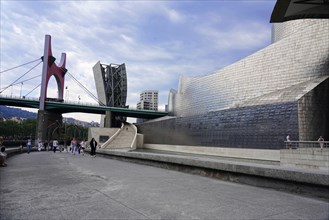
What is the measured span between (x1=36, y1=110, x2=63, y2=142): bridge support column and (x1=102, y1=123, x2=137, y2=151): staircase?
1740 centimetres

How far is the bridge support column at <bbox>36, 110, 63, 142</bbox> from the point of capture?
208 feet

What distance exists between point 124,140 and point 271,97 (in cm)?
3325

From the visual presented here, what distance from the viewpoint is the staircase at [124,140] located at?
47.1 metres

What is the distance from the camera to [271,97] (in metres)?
23.8

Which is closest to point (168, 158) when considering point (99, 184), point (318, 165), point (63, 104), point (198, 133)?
point (99, 184)

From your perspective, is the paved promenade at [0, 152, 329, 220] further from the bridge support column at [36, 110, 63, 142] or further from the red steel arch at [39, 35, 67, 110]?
the red steel arch at [39, 35, 67, 110]

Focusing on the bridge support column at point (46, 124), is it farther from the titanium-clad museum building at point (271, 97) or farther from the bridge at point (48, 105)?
the titanium-clad museum building at point (271, 97)

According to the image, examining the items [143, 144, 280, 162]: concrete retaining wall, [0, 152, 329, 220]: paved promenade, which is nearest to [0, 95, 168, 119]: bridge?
[143, 144, 280, 162]: concrete retaining wall

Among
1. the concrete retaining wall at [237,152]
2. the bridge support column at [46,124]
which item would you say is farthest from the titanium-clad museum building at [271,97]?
the bridge support column at [46,124]

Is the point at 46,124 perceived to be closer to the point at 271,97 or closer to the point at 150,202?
the point at 271,97

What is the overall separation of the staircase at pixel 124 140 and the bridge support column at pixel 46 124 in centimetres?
1740

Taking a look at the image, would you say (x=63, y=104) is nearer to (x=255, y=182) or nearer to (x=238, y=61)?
(x=238, y=61)

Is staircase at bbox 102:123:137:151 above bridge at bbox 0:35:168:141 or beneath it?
beneath

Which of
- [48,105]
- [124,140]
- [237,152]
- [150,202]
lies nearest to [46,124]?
[48,105]
